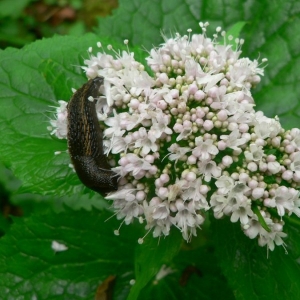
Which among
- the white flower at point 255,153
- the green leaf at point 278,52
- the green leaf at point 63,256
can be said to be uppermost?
the green leaf at point 278,52

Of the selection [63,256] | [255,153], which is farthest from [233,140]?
[63,256]

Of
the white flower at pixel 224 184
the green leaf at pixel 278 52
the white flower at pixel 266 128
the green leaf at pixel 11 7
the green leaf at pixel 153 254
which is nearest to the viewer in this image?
the white flower at pixel 224 184

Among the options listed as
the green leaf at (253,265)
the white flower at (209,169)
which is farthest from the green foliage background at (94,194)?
the white flower at (209,169)

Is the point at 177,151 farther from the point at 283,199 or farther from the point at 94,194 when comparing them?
the point at 94,194

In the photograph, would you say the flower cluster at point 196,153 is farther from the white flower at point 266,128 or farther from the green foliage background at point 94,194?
the green foliage background at point 94,194

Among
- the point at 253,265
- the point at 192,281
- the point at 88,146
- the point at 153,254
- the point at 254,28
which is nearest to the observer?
the point at 88,146

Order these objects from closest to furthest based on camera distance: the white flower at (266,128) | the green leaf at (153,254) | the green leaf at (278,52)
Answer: the white flower at (266,128)
the green leaf at (153,254)
the green leaf at (278,52)

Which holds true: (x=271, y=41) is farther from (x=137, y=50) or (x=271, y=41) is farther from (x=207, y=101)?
(x=207, y=101)

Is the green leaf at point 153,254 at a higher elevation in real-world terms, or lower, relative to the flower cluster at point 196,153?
lower
